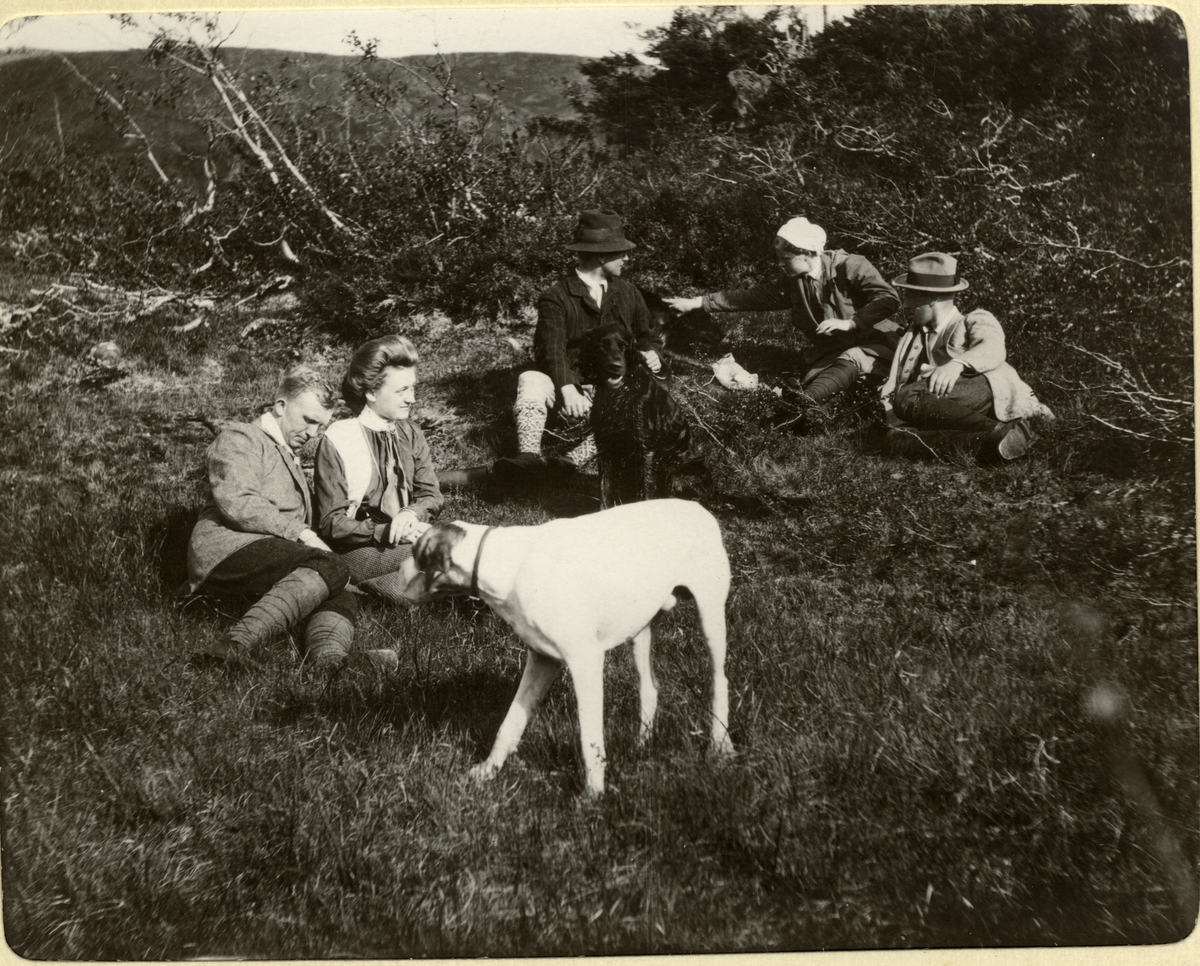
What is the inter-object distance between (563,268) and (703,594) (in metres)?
1.37

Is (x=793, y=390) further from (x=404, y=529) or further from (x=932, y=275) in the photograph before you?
(x=404, y=529)

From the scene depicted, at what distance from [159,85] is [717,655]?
294 centimetres

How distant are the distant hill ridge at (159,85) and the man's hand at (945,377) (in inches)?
67.0

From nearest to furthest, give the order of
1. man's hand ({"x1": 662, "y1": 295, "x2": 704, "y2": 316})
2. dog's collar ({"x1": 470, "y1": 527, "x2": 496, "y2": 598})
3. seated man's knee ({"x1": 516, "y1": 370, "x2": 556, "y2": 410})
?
dog's collar ({"x1": 470, "y1": 527, "x2": 496, "y2": 598}), seated man's knee ({"x1": 516, "y1": 370, "x2": 556, "y2": 410}), man's hand ({"x1": 662, "y1": 295, "x2": 704, "y2": 316})

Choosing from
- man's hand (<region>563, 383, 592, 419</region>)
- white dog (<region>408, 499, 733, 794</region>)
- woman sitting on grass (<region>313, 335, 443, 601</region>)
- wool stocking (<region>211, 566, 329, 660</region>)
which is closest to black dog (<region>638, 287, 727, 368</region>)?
man's hand (<region>563, 383, 592, 419</region>)

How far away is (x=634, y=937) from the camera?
314cm

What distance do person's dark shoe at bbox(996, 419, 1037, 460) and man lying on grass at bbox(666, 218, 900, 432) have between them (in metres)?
0.51

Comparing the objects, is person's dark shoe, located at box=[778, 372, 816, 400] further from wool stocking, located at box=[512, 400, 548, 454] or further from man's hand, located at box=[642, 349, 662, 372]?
wool stocking, located at box=[512, 400, 548, 454]

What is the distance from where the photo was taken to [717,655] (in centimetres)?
323

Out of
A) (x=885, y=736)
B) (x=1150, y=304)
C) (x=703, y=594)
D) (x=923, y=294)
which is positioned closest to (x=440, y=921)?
(x=703, y=594)

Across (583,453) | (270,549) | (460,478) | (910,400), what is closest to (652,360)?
(583,453)

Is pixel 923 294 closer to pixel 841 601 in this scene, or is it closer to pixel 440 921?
pixel 841 601

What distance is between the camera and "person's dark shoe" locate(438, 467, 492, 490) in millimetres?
3594

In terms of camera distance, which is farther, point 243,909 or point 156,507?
point 156,507
